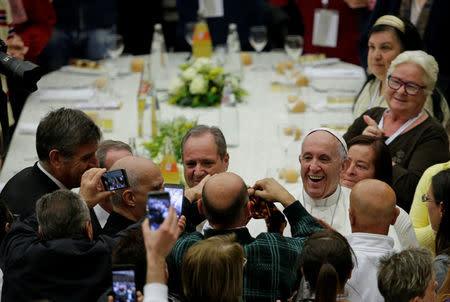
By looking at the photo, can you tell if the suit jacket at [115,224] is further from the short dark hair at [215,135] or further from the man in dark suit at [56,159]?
the short dark hair at [215,135]

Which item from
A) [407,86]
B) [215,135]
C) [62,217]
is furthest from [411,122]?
[62,217]

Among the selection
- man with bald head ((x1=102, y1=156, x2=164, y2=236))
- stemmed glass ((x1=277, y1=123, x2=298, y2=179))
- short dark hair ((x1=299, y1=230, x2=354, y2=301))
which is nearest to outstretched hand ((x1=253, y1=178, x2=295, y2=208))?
man with bald head ((x1=102, y1=156, x2=164, y2=236))

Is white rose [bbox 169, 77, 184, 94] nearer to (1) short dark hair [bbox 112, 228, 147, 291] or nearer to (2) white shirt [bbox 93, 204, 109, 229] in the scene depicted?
(2) white shirt [bbox 93, 204, 109, 229]

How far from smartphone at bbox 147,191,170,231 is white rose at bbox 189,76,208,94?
269 centimetres

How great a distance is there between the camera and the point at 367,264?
2367 mm

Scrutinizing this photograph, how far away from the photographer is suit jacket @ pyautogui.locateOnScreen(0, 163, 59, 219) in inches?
114

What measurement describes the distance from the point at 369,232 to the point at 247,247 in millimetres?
464

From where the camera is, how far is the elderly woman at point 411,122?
11.6ft

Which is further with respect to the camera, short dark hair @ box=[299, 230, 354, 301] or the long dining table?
the long dining table

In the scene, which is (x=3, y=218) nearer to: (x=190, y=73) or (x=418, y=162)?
(x=418, y=162)

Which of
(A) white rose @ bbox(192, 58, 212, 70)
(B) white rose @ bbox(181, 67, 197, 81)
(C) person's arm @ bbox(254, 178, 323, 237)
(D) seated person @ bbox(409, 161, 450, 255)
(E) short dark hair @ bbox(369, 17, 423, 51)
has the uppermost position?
(E) short dark hair @ bbox(369, 17, 423, 51)

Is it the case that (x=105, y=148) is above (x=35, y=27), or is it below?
below

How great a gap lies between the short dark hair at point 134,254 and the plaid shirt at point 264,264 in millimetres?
261

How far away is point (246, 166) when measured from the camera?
3834 mm
